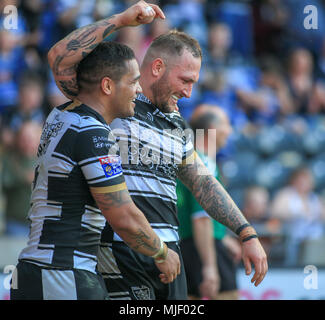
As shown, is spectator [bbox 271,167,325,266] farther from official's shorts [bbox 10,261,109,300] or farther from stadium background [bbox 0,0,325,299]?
official's shorts [bbox 10,261,109,300]

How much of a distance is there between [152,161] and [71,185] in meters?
0.68

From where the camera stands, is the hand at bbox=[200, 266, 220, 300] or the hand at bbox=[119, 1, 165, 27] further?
the hand at bbox=[200, 266, 220, 300]

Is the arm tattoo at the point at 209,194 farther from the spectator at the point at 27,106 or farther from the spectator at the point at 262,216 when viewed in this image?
the spectator at the point at 27,106

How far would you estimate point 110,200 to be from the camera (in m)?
3.04

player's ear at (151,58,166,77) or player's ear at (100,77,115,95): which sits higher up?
player's ear at (151,58,166,77)

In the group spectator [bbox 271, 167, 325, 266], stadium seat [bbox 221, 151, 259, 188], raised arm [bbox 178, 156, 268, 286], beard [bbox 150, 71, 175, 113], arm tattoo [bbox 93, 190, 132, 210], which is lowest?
spectator [bbox 271, 167, 325, 266]

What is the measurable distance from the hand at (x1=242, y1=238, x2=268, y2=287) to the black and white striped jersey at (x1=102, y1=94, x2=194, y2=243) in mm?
448

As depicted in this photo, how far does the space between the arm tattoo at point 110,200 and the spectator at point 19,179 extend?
3787 millimetres

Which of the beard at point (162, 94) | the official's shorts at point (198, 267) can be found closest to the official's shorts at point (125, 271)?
the beard at point (162, 94)

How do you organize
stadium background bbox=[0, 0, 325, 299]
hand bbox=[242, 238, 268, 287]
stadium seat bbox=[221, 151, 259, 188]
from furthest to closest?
stadium seat bbox=[221, 151, 259, 188] → stadium background bbox=[0, 0, 325, 299] → hand bbox=[242, 238, 268, 287]

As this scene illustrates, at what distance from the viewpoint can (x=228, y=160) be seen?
8.95 meters

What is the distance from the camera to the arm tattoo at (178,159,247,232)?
12.6ft

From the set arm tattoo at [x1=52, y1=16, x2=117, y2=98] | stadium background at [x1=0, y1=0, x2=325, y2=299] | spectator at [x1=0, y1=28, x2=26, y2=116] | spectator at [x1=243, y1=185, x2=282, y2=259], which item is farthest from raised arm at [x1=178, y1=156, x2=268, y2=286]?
spectator at [x1=0, y1=28, x2=26, y2=116]
